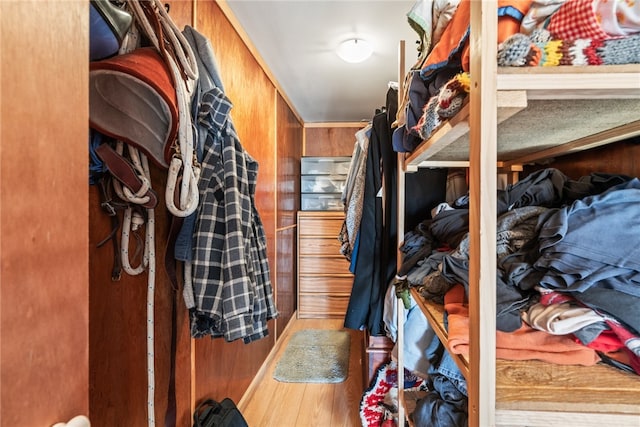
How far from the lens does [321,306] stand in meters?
2.84

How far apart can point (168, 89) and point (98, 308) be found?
21.3 inches

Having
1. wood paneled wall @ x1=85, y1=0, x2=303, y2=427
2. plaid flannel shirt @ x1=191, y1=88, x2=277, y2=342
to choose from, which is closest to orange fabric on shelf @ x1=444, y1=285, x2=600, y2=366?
plaid flannel shirt @ x1=191, y1=88, x2=277, y2=342

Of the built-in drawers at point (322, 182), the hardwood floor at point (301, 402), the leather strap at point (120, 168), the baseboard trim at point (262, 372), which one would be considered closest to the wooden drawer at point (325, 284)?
the baseboard trim at point (262, 372)

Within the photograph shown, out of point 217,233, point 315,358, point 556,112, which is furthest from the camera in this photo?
point 315,358

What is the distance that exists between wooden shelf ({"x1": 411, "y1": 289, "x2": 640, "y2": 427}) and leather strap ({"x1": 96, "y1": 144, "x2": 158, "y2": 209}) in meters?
0.78

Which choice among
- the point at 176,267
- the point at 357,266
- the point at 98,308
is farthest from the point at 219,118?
the point at 357,266

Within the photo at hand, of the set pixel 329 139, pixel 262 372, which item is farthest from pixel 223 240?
pixel 329 139

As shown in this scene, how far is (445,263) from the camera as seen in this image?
64cm

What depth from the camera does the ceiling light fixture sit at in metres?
1.58

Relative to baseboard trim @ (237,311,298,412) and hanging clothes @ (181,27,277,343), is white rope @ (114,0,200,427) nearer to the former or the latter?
hanging clothes @ (181,27,277,343)

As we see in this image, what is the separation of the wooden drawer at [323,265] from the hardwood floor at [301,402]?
3.12ft

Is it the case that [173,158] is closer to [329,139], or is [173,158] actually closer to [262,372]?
[262,372]

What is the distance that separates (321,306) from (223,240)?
7.17ft

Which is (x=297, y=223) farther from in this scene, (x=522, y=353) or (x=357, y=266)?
(x=522, y=353)
